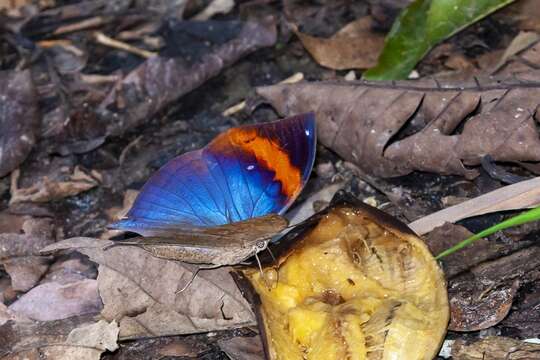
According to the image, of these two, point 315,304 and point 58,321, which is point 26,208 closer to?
point 58,321

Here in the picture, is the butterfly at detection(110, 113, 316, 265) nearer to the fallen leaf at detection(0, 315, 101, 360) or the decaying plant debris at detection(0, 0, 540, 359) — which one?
the decaying plant debris at detection(0, 0, 540, 359)

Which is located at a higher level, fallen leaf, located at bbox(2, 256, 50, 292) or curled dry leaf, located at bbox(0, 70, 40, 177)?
curled dry leaf, located at bbox(0, 70, 40, 177)

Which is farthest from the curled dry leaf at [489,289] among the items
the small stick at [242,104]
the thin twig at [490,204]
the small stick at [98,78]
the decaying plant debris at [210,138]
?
the small stick at [98,78]

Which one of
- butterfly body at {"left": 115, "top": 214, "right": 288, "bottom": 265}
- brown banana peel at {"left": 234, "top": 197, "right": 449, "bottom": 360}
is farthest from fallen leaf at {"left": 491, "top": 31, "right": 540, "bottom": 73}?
butterfly body at {"left": 115, "top": 214, "right": 288, "bottom": 265}

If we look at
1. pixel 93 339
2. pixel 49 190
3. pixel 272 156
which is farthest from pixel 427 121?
pixel 49 190

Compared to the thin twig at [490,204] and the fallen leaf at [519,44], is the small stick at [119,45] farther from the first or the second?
the thin twig at [490,204]

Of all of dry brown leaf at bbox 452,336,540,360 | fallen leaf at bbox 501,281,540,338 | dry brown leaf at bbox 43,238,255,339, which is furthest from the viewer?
dry brown leaf at bbox 43,238,255,339

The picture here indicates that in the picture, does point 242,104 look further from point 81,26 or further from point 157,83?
point 81,26
